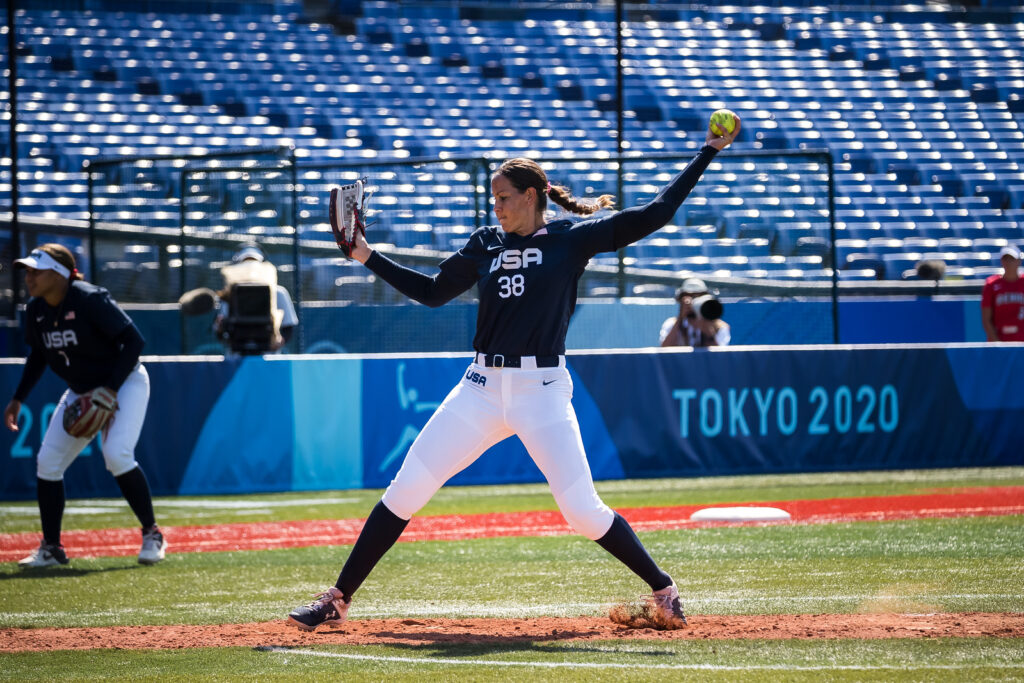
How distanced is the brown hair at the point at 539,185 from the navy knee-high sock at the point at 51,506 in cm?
442

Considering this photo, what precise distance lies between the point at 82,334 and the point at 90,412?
1.68 ft

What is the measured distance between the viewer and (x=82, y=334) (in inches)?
329

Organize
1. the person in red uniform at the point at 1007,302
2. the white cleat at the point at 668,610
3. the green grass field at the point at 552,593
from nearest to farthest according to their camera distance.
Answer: the green grass field at the point at 552,593 < the white cleat at the point at 668,610 < the person in red uniform at the point at 1007,302

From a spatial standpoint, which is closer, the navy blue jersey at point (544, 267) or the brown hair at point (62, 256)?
the navy blue jersey at point (544, 267)

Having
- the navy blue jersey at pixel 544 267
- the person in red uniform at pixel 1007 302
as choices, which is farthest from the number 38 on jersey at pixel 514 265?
the person in red uniform at pixel 1007 302

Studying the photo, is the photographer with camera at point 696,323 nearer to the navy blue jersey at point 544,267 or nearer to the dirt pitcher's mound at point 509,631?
the dirt pitcher's mound at point 509,631

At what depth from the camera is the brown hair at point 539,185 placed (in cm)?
569

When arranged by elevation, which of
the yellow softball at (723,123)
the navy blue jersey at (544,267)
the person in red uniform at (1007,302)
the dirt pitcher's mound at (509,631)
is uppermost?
the yellow softball at (723,123)

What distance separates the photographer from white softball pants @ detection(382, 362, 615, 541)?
5547 mm

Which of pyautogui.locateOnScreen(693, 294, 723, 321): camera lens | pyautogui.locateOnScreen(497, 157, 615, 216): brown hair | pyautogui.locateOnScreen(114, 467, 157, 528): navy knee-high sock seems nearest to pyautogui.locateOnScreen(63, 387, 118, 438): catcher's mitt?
pyautogui.locateOnScreen(114, 467, 157, 528): navy knee-high sock

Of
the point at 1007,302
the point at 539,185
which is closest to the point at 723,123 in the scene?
the point at 539,185

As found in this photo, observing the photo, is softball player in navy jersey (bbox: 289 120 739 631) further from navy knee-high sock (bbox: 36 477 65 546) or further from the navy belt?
navy knee-high sock (bbox: 36 477 65 546)

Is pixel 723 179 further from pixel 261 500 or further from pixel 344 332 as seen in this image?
pixel 261 500

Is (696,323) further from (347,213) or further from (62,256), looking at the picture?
(347,213)
